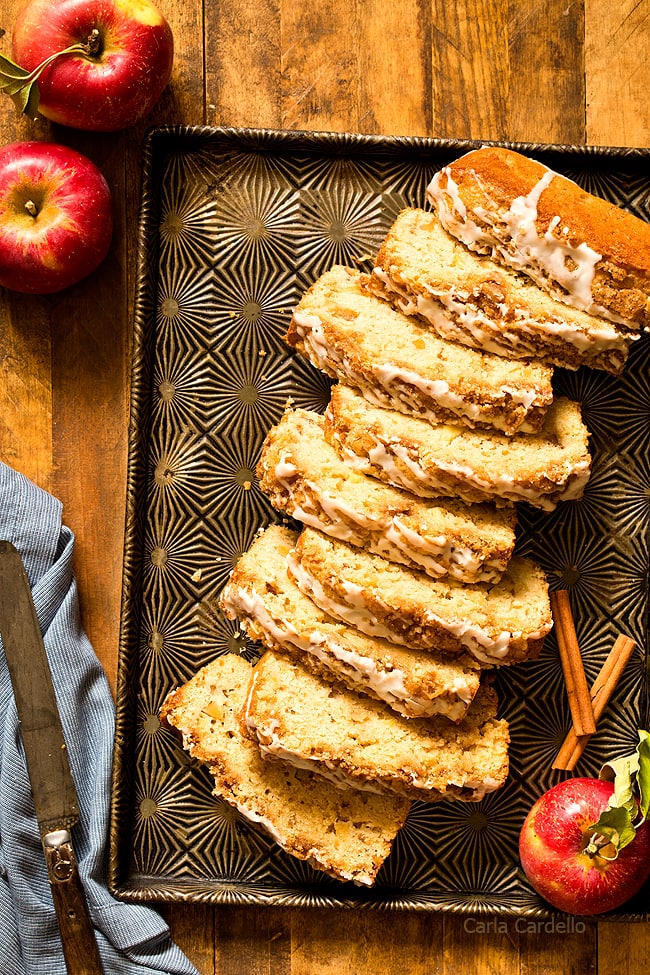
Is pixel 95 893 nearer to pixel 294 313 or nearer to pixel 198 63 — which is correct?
pixel 294 313

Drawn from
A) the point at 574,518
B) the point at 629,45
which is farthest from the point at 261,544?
the point at 629,45

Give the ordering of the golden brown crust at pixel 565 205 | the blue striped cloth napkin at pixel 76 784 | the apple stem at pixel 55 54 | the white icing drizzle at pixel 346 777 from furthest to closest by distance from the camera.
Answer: the blue striped cloth napkin at pixel 76 784 → the apple stem at pixel 55 54 → the white icing drizzle at pixel 346 777 → the golden brown crust at pixel 565 205

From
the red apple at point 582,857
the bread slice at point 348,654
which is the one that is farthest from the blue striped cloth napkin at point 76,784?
the red apple at point 582,857

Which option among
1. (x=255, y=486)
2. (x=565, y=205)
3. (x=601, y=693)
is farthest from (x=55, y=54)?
(x=601, y=693)

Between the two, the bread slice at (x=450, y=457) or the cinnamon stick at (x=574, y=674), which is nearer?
the bread slice at (x=450, y=457)

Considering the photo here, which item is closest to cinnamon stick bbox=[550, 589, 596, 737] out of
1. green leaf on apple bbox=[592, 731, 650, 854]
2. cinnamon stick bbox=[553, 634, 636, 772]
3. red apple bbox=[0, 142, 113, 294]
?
cinnamon stick bbox=[553, 634, 636, 772]

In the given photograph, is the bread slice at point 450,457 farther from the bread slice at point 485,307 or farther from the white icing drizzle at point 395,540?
the bread slice at point 485,307
